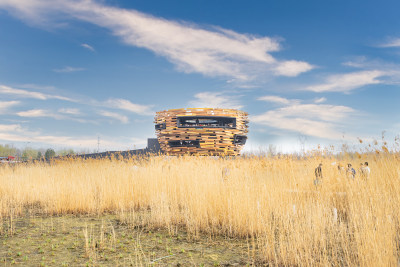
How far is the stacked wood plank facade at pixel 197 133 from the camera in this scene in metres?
15.8

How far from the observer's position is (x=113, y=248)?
12.6 feet

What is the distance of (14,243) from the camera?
4191 millimetres

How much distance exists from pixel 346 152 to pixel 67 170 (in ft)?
24.9

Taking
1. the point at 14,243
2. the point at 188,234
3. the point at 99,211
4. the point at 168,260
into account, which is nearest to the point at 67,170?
the point at 99,211

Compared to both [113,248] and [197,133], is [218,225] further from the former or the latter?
[197,133]

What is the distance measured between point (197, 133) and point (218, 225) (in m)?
11.2

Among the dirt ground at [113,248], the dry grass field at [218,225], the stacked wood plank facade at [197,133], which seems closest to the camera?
the dry grass field at [218,225]

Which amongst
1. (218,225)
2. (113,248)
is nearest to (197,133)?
(218,225)

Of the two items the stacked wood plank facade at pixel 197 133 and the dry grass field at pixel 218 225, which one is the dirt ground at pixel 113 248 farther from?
the stacked wood plank facade at pixel 197 133

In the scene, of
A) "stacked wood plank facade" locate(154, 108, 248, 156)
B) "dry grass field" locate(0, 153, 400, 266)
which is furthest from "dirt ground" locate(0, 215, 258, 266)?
"stacked wood plank facade" locate(154, 108, 248, 156)

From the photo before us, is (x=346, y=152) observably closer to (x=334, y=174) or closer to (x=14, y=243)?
(x=334, y=174)

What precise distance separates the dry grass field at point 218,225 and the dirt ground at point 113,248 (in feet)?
0.04

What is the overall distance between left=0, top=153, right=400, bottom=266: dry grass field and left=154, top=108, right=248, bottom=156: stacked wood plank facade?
8.64 meters

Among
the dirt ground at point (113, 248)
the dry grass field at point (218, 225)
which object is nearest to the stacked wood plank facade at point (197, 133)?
the dry grass field at point (218, 225)
